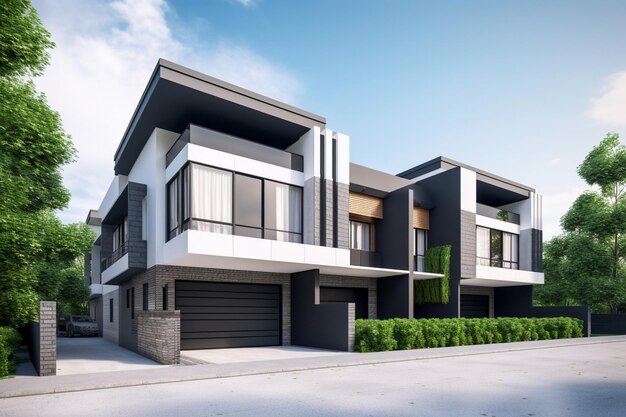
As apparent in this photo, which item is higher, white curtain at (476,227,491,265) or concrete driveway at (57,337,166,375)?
white curtain at (476,227,491,265)

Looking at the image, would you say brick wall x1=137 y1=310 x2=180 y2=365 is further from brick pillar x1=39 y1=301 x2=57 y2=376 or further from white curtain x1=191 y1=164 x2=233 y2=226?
white curtain x1=191 y1=164 x2=233 y2=226

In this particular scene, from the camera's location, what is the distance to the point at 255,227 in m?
17.3

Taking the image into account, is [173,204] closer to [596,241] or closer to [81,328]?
[81,328]

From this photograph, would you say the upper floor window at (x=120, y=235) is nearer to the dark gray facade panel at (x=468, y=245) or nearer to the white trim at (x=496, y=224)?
the dark gray facade panel at (x=468, y=245)

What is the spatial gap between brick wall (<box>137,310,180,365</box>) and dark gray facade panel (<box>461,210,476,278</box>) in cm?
1513

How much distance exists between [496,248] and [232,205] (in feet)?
60.1

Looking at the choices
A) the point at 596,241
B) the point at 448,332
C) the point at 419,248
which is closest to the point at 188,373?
the point at 448,332

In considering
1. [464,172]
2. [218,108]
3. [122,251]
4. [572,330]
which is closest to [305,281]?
[218,108]

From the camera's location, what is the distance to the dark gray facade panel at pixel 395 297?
70.5 feet

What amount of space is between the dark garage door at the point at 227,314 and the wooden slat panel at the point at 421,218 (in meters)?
8.94

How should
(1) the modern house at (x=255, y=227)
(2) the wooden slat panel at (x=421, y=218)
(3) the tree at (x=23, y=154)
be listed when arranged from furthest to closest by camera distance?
(2) the wooden slat panel at (x=421, y=218)
(1) the modern house at (x=255, y=227)
(3) the tree at (x=23, y=154)

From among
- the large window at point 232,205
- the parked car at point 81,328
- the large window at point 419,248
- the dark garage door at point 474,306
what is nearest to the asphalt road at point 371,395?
the large window at point 232,205

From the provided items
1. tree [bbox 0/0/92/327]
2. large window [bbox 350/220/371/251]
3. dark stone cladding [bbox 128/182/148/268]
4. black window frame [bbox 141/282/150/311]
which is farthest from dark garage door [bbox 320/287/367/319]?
tree [bbox 0/0/92/327]

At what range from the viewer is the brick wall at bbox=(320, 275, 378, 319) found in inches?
850
